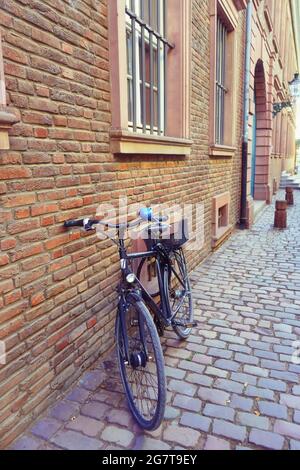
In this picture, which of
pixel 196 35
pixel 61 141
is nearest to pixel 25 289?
pixel 61 141

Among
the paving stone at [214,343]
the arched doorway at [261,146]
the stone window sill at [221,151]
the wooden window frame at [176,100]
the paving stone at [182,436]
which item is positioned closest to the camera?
the paving stone at [182,436]

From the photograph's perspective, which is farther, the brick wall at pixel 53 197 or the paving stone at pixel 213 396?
the paving stone at pixel 213 396

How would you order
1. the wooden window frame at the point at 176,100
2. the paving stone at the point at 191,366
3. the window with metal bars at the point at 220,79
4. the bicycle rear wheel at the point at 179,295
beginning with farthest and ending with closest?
the window with metal bars at the point at 220,79, the wooden window frame at the point at 176,100, the bicycle rear wheel at the point at 179,295, the paving stone at the point at 191,366

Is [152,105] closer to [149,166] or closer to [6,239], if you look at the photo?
[149,166]

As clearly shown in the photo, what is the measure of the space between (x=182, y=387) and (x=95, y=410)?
0.61 meters

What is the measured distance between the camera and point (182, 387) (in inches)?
95.1

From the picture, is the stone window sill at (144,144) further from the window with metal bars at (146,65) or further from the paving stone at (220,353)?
the paving stone at (220,353)

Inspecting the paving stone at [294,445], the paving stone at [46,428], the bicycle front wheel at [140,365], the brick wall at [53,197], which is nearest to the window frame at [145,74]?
the brick wall at [53,197]

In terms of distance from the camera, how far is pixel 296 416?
213 centimetres

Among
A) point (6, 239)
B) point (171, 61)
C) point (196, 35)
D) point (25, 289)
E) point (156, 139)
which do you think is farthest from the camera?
point (196, 35)

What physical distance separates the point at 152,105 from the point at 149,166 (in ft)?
2.57

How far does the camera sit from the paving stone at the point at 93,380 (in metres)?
2.43

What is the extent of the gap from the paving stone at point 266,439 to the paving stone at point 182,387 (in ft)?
1.56

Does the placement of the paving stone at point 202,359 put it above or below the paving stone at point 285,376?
above
